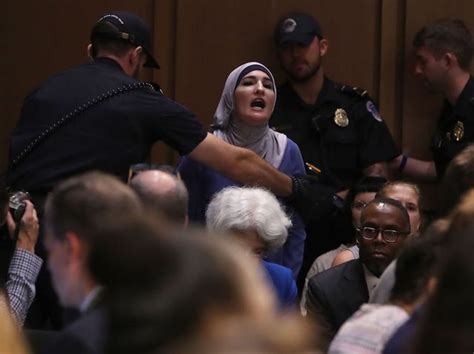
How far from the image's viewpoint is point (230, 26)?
22.6 feet

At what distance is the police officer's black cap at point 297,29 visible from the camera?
6.61 meters

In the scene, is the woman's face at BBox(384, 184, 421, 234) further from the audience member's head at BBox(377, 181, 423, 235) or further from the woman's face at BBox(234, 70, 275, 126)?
the woman's face at BBox(234, 70, 275, 126)

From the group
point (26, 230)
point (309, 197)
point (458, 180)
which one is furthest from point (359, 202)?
point (458, 180)

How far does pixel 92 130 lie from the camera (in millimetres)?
5070

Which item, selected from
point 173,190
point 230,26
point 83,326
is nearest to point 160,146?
point 230,26

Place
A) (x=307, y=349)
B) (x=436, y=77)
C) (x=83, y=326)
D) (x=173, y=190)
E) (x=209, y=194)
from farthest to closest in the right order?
(x=436, y=77) < (x=209, y=194) < (x=173, y=190) < (x=83, y=326) < (x=307, y=349)

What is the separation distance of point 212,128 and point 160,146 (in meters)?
0.90

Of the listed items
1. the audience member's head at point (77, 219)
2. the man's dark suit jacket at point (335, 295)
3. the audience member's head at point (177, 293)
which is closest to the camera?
the audience member's head at point (177, 293)

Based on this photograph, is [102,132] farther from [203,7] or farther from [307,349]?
[307,349]

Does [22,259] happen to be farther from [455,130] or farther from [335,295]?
[455,130]

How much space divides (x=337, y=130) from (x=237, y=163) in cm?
133

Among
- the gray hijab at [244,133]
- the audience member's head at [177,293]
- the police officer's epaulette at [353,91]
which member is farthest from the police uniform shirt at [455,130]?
the audience member's head at [177,293]

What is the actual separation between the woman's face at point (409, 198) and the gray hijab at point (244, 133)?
501 millimetres

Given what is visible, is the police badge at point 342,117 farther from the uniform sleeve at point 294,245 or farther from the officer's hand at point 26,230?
the officer's hand at point 26,230
